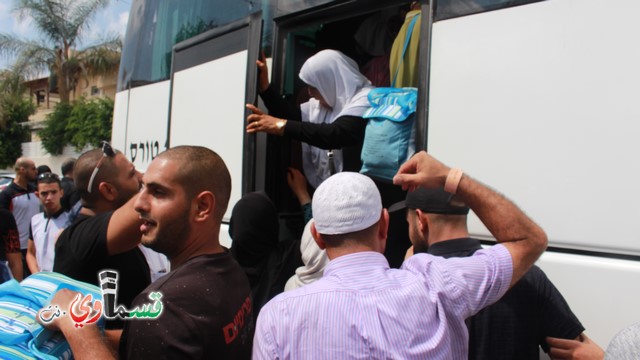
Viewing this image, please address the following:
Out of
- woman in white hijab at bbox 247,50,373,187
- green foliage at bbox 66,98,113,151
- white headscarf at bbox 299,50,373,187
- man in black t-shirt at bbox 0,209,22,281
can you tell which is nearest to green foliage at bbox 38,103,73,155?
green foliage at bbox 66,98,113,151

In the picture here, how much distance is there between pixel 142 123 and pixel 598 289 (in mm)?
3462

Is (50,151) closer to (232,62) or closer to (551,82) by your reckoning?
(232,62)

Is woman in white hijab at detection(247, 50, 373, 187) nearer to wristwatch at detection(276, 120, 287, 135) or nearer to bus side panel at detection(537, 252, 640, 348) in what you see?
wristwatch at detection(276, 120, 287, 135)

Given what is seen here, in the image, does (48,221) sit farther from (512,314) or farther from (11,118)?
(11,118)

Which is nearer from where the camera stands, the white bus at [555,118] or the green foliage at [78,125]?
the white bus at [555,118]

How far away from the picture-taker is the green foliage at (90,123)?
24.4m

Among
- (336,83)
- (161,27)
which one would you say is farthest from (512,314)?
(161,27)

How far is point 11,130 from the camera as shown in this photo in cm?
2834

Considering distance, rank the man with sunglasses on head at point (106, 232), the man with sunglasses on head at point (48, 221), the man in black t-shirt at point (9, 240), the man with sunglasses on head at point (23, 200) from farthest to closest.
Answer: the man with sunglasses on head at point (23, 200), the man in black t-shirt at point (9, 240), the man with sunglasses on head at point (48, 221), the man with sunglasses on head at point (106, 232)

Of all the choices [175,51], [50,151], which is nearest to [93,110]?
[50,151]

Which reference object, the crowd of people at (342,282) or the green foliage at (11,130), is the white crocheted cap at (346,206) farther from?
the green foliage at (11,130)

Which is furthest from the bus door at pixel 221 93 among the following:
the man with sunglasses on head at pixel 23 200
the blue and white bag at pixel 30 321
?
the man with sunglasses on head at pixel 23 200

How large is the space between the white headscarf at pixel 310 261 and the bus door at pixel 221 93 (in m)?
0.69

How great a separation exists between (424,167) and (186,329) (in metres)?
0.81
